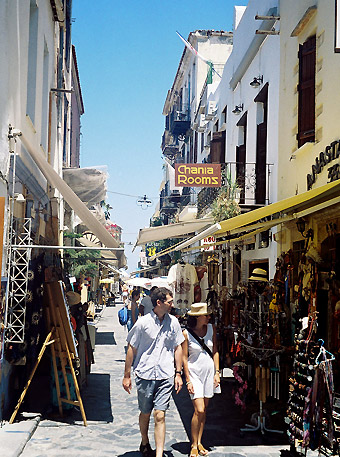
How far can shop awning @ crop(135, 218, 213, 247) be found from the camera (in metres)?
12.4

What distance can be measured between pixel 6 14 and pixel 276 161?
6.47 metres

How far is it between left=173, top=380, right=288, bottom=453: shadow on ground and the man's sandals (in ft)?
0.80

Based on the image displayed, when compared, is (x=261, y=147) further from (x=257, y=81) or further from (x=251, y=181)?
(x=257, y=81)

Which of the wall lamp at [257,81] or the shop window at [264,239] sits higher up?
the wall lamp at [257,81]

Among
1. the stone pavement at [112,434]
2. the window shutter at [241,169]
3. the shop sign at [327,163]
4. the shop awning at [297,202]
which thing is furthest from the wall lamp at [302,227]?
the window shutter at [241,169]

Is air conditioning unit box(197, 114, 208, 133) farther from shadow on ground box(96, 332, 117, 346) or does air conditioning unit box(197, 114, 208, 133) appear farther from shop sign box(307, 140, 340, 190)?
shop sign box(307, 140, 340, 190)

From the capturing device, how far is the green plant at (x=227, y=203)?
12.9m

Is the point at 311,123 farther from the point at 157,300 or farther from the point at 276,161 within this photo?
the point at 157,300

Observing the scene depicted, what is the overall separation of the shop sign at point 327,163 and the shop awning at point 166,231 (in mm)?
4345

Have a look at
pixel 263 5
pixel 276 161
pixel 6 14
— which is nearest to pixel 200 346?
pixel 6 14

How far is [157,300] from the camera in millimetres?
5938

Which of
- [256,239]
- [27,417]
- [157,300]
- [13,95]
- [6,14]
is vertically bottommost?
[27,417]

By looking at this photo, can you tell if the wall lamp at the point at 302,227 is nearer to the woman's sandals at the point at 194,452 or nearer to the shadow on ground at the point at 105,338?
the woman's sandals at the point at 194,452

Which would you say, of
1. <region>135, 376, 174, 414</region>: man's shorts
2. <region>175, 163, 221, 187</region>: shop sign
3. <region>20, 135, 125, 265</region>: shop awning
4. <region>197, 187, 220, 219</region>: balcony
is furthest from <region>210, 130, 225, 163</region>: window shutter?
<region>135, 376, 174, 414</region>: man's shorts
